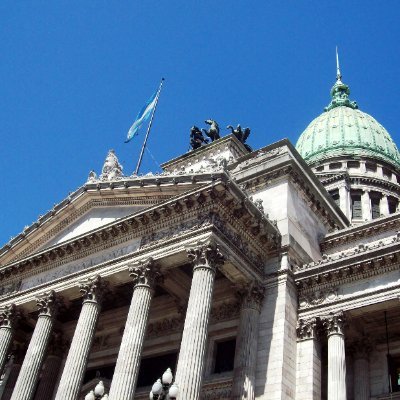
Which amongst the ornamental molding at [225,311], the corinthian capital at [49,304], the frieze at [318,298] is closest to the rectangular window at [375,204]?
the frieze at [318,298]

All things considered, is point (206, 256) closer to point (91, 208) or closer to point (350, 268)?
point (350, 268)

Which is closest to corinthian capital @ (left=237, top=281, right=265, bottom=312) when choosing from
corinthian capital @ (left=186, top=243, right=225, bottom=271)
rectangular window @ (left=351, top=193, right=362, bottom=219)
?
corinthian capital @ (left=186, top=243, right=225, bottom=271)

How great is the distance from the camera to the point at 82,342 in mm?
23406

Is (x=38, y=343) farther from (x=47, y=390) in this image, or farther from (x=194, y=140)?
(x=194, y=140)

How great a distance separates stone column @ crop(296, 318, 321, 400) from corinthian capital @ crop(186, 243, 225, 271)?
464 centimetres

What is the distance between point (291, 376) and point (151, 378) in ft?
24.7

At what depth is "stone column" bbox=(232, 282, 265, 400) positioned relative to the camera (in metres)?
21.5

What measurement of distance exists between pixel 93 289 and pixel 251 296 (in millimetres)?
6867

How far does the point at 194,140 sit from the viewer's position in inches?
1623

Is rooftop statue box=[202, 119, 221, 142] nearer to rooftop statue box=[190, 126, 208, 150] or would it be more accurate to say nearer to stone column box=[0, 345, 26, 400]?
rooftop statue box=[190, 126, 208, 150]

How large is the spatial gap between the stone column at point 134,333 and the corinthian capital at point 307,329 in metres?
6.23

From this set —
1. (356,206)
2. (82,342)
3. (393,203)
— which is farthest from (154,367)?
(393,203)

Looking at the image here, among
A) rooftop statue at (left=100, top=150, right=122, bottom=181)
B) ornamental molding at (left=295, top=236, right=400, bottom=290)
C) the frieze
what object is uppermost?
rooftop statue at (left=100, top=150, right=122, bottom=181)

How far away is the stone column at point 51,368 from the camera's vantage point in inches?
1141
